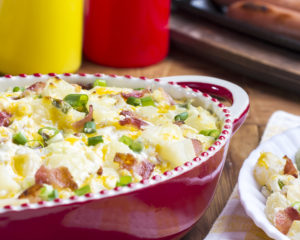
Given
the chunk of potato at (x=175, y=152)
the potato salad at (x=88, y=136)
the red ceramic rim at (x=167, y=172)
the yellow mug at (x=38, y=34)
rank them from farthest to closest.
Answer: the yellow mug at (x=38, y=34) < the chunk of potato at (x=175, y=152) < the potato salad at (x=88, y=136) < the red ceramic rim at (x=167, y=172)

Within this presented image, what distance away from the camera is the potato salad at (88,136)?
1083mm

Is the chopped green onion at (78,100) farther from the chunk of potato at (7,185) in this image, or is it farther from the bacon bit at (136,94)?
the chunk of potato at (7,185)

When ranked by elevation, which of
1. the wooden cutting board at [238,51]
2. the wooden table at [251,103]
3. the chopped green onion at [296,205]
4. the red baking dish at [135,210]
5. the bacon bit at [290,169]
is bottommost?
the wooden table at [251,103]

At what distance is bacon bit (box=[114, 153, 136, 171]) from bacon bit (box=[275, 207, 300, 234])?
1.23ft

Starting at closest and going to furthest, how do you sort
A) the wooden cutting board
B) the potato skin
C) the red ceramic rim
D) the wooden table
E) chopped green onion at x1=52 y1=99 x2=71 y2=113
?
1. the red ceramic rim
2. chopped green onion at x1=52 y1=99 x2=71 y2=113
3. the wooden table
4. the wooden cutting board
5. the potato skin

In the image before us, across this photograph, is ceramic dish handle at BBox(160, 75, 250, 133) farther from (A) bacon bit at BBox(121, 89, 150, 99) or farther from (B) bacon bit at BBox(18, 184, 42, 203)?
(B) bacon bit at BBox(18, 184, 42, 203)

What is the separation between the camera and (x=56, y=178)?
3.52ft

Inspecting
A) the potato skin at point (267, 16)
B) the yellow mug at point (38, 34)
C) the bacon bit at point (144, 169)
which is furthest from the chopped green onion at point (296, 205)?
the potato skin at point (267, 16)

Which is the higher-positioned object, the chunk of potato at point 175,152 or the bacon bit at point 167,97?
the chunk of potato at point 175,152

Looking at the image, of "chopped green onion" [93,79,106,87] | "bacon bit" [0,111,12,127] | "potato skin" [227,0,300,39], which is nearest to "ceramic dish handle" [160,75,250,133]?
"chopped green onion" [93,79,106,87]

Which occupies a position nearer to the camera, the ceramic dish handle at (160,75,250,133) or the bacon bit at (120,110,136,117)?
the bacon bit at (120,110,136,117)

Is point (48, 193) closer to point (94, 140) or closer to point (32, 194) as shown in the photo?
point (32, 194)

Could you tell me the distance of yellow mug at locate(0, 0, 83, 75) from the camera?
212 cm

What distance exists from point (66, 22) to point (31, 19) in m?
0.14
